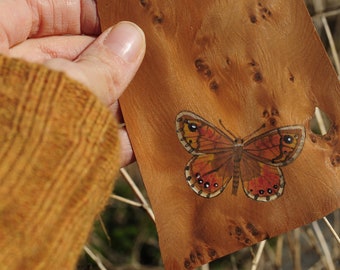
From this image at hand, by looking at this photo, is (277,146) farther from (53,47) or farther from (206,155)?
(53,47)

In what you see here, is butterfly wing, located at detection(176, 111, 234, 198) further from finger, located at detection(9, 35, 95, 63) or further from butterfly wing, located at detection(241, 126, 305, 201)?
finger, located at detection(9, 35, 95, 63)

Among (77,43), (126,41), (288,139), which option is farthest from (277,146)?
(77,43)

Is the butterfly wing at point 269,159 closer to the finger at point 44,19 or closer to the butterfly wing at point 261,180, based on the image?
the butterfly wing at point 261,180

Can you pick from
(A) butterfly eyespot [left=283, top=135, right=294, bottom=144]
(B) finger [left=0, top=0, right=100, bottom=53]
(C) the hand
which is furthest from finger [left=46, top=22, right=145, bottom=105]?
(A) butterfly eyespot [left=283, top=135, right=294, bottom=144]

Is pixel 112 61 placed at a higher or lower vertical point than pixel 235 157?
higher

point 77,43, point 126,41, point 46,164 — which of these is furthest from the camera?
point 77,43

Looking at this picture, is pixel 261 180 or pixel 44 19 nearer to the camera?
pixel 261 180

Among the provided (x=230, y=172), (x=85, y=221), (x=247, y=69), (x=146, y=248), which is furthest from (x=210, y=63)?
(x=146, y=248)

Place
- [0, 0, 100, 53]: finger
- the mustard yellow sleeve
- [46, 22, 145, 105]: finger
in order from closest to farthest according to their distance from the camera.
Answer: the mustard yellow sleeve → [46, 22, 145, 105]: finger → [0, 0, 100, 53]: finger
